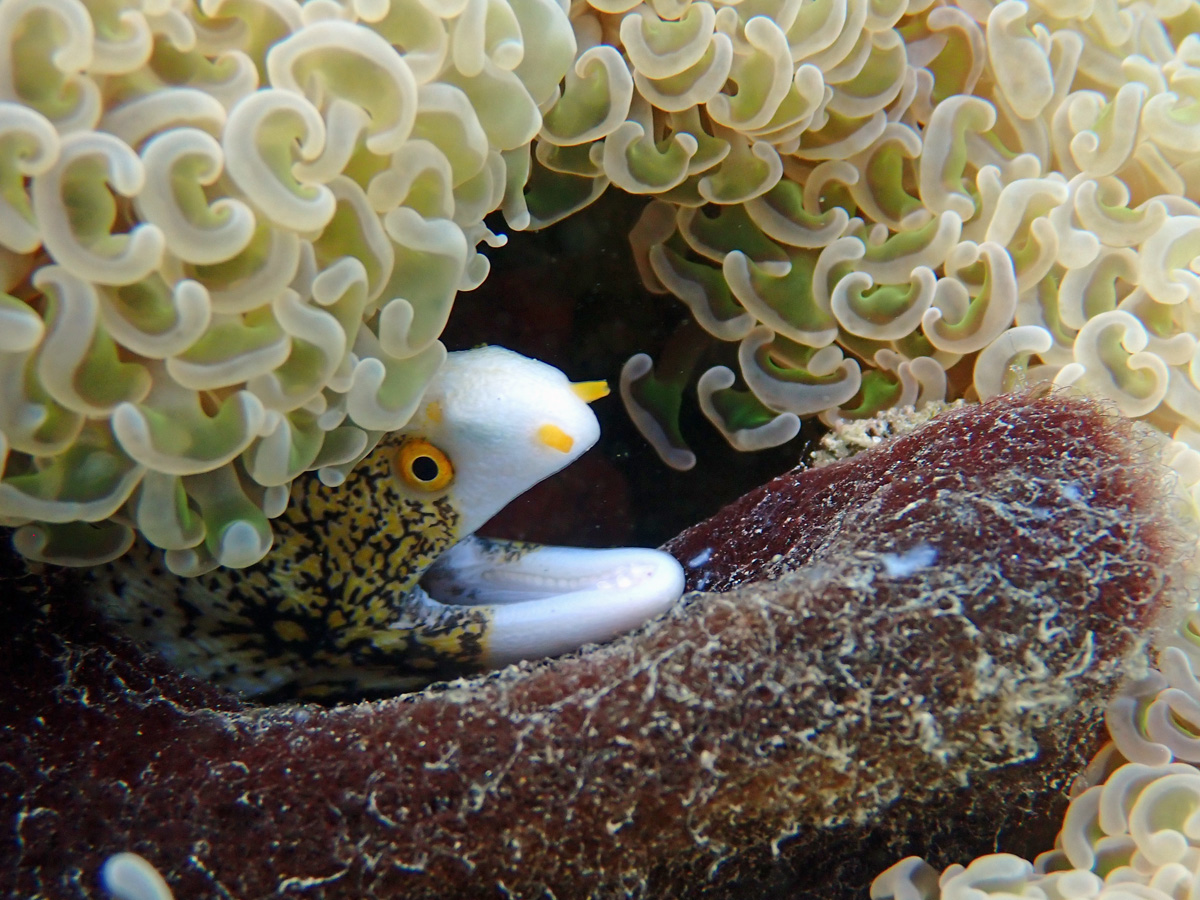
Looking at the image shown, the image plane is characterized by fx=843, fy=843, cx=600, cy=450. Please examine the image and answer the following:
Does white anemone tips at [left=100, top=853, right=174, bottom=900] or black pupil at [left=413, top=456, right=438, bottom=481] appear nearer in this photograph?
white anemone tips at [left=100, top=853, right=174, bottom=900]

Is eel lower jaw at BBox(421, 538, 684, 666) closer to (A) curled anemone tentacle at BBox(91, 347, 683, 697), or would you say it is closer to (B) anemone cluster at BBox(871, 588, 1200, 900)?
(A) curled anemone tentacle at BBox(91, 347, 683, 697)

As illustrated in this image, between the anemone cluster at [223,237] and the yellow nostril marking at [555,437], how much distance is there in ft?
0.94

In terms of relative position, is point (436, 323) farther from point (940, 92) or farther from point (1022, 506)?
point (940, 92)

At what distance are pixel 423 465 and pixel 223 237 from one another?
2.23ft

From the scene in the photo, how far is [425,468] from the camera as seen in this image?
184cm

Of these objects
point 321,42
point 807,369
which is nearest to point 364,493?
point 321,42

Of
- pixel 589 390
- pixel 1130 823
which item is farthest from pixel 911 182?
pixel 1130 823

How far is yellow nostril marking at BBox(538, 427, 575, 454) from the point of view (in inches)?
70.2

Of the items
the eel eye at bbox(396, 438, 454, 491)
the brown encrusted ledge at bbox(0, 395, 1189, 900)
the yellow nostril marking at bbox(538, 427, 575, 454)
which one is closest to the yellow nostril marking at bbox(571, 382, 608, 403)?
the yellow nostril marking at bbox(538, 427, 575, 454)

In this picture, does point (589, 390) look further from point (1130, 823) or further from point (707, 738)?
point (1130, 823)

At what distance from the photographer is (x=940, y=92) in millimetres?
2119

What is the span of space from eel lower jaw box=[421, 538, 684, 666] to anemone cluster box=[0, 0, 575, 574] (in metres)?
0.51

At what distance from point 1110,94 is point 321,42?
1884mm

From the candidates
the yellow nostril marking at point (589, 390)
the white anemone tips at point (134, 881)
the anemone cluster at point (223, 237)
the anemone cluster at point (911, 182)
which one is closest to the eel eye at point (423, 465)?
the anemone cluster at point (223, 237)
